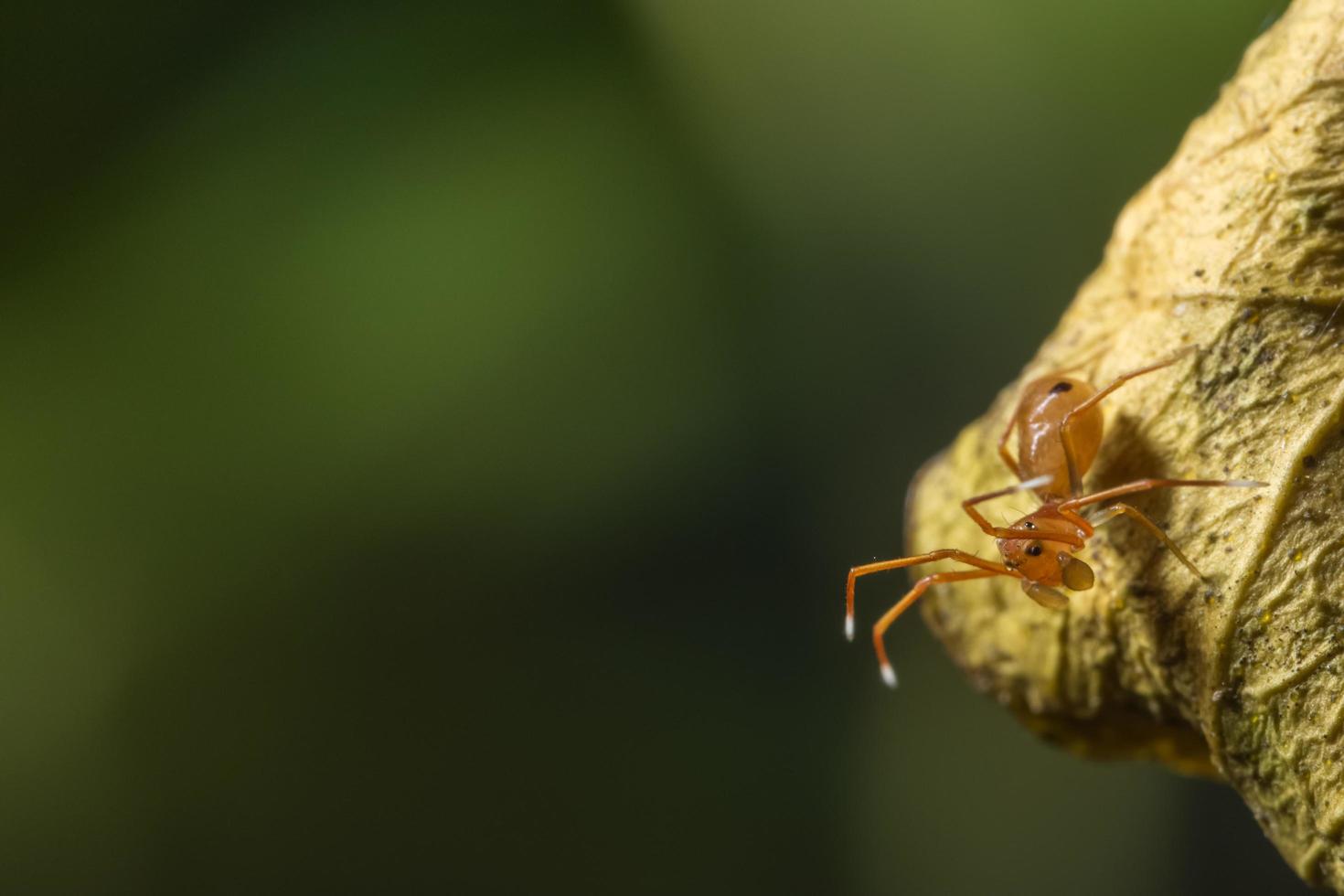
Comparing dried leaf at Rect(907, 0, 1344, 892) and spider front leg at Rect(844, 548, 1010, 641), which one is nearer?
dried leaf at Rect(907, 0, 1344, 892)

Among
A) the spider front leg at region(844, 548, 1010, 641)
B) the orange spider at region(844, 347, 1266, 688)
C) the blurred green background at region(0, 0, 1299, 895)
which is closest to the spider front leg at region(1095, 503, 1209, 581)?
the orange spider at region(844, 347, 1266, 688)

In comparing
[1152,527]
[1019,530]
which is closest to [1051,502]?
[1019,530]

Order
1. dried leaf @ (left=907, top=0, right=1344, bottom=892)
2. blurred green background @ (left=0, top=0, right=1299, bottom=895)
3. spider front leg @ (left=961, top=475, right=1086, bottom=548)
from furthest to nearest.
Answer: blurred green background @ (left=0, top=0, right=1299, bottom=895) → spider front leg @ (left=961, top=475, right=1086, bottom=548) → dried leaf @ (left=907, top=0, right=1344, bottom=892)

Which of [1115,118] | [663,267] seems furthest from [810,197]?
[1115,118]

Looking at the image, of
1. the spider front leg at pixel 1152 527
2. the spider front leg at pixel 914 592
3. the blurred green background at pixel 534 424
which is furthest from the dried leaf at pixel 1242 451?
the blurred green background at pixel 534 424

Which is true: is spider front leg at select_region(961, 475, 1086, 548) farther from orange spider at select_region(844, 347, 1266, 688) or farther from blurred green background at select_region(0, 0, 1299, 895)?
blurred green background at select_region(0, 0, 1299, 895)

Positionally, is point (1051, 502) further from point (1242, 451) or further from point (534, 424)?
point (534, 424)

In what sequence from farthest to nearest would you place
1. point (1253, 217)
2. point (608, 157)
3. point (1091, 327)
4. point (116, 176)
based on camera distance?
point (608, 157) → point (116, 176) → point (1091, 327) → point (1253, 217)

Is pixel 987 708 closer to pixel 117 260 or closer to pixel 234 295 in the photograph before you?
pixel 234 295
